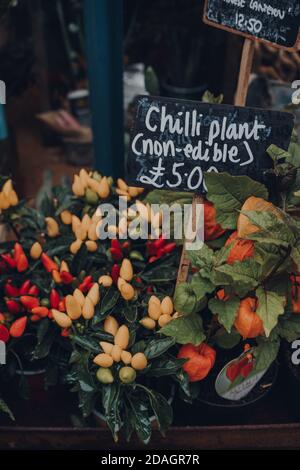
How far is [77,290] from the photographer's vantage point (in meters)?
1.20

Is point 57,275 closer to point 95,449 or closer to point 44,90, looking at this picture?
point 95,449

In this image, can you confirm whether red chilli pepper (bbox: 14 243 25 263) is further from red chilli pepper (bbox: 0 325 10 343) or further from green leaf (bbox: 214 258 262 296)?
green leaf (bbox: 214 258 262 296)

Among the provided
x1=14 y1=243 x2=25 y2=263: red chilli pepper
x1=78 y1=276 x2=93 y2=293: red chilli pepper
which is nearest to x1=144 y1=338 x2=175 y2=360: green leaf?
x1=78 y1=276 x2=93 y2=293: red chilli pepper

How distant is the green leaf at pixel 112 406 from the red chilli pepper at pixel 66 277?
0.28m

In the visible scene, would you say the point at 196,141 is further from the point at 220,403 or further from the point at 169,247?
the point at 220,403

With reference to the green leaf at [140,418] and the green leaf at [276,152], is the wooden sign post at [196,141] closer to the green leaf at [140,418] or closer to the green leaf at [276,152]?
the green leaf at [276,152]

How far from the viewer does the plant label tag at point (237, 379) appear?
4.14ft

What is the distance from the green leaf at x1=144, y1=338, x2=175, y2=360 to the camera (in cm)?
117

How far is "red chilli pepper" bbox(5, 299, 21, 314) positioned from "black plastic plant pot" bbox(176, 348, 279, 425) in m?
0.50

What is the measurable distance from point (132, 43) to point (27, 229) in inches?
70.1

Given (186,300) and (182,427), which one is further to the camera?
(182,427)

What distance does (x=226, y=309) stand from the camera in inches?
42.8

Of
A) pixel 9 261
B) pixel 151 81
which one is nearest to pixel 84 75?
pixel 151 81

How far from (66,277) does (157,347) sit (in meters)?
0.29
